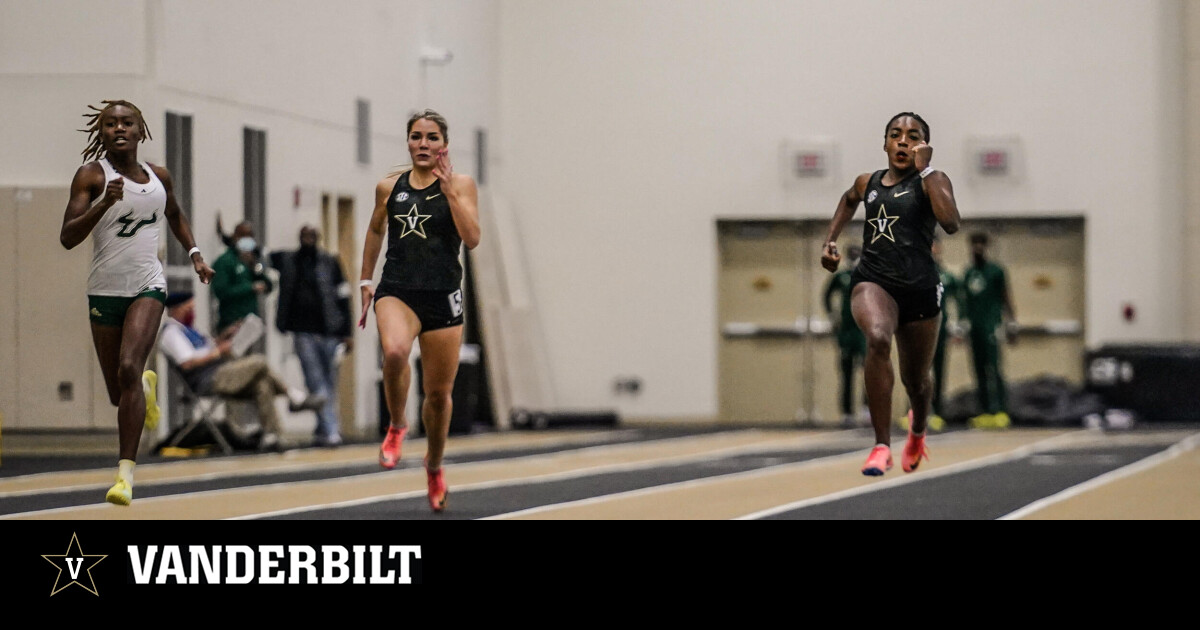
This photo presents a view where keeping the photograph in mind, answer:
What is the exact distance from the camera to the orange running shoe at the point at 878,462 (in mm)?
7844

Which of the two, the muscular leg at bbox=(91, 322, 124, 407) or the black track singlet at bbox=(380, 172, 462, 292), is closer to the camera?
the black track singlet at bbox=(380, 172, 462, 292)

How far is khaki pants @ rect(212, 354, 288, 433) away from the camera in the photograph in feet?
45.1

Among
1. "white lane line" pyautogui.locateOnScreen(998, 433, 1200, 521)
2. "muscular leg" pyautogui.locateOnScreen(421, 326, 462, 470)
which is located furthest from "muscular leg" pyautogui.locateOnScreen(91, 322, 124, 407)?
"white lane line" pyautogui.locateOnScreen(998, 433, 1200, 521)

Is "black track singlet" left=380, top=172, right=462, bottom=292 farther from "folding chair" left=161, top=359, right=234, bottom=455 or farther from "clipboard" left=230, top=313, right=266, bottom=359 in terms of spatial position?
"folding chair" left=161, top=359, right=234, bottom=455

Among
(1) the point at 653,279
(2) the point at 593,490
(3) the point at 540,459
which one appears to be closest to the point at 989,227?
(1) the point at 653,279

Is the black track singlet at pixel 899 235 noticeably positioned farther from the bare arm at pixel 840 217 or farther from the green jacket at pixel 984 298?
the green jacket at pixel 984 298

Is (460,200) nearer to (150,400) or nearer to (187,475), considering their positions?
(150,400)

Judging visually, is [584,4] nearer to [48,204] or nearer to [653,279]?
[653,279]

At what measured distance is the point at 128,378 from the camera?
8.40 m

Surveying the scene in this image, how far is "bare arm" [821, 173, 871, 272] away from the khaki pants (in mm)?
6685

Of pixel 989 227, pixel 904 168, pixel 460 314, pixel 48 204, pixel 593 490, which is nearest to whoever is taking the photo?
pixel 904 168

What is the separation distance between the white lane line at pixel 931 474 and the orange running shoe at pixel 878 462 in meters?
0.56
